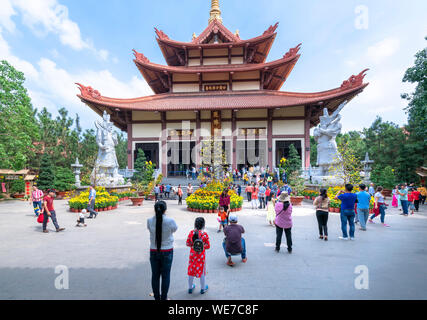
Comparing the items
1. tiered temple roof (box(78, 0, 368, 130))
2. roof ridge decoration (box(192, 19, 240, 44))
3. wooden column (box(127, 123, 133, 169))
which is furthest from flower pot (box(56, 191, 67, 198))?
roof ridge decoration (box(192, 19, 240, 44))

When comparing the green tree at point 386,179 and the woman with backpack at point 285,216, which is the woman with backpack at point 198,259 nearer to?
the woman with backpack at point 285,216

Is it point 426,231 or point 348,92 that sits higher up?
point 348,92

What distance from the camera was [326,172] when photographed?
12914 millimetres

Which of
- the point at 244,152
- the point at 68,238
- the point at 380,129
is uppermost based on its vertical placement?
the point at 380,129

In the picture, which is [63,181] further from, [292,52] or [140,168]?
[292,52]

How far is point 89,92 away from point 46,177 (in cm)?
828

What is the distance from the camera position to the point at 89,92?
18469mm

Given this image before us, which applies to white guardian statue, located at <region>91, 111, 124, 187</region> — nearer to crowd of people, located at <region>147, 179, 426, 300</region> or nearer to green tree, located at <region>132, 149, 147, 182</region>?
green tree, located at <region>132, 149, 147, 182</region>

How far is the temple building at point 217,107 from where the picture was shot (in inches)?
759

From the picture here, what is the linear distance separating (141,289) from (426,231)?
857cm


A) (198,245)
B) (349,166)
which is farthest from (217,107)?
(198,245)

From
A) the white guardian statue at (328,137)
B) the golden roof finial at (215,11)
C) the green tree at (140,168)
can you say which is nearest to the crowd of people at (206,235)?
the white guardian statue at (328,137)
